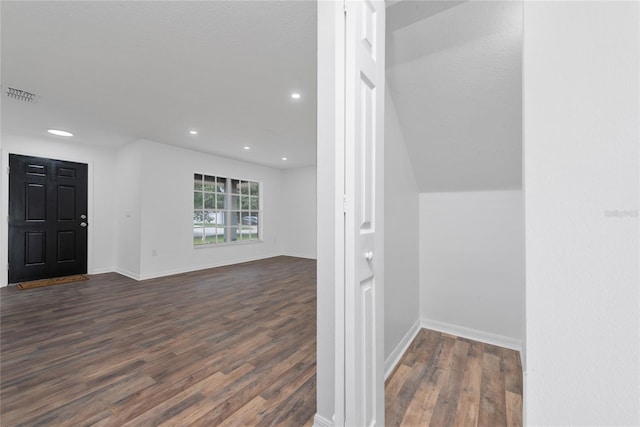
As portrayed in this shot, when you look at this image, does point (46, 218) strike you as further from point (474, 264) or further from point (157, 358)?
point (474, 264)

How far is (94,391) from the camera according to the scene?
1616mm

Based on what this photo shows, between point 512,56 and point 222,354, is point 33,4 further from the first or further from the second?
point 512,56

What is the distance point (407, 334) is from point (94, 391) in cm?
218

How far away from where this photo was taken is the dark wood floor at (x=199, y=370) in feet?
4.69

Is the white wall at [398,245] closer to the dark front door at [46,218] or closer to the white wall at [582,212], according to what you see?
the white wall at [582,212]

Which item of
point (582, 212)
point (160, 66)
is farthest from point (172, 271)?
point (582, 212)

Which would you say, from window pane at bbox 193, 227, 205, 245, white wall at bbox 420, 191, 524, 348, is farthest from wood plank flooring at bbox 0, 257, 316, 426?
window pane at bbox 193, 227, 205, 245

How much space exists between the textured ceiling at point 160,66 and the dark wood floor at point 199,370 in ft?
7.62

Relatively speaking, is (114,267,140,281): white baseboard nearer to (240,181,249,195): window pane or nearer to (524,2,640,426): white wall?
(240,181,249,195): window pane

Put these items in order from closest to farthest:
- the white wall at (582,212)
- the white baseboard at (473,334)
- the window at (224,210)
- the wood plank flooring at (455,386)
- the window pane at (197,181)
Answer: the white wall at (582,212) → the wood plank flooring at (455,386) → the white baseboard at (473,334) → the window pane at (197,181) → the window at (224,210)

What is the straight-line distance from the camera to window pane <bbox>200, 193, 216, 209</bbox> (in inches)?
217

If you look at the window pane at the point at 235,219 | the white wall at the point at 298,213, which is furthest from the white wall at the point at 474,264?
the window pane at the point at 235,219

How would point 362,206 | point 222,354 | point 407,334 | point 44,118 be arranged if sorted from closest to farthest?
1. point 362,206
2. point 222,354
3. point 407,334
4. point 44,118

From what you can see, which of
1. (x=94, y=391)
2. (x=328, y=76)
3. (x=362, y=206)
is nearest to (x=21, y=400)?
(x=94, y=391)
